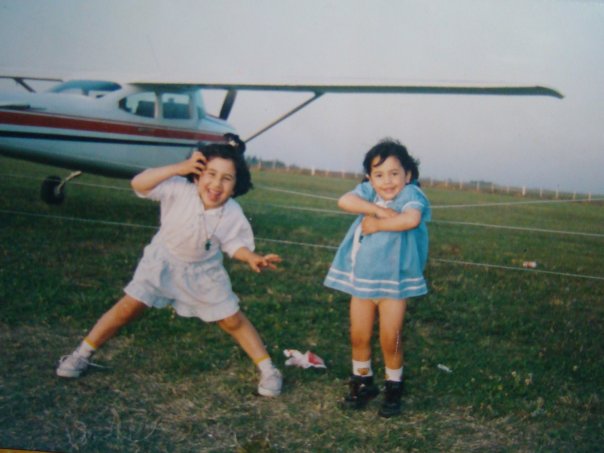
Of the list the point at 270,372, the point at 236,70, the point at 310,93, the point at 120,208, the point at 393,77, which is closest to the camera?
the point at 270,372

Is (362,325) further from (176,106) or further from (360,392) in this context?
(176,106)

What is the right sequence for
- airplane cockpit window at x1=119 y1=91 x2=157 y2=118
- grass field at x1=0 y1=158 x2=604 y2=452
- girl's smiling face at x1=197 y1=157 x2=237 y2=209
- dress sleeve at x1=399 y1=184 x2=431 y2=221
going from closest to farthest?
grass field at x1=0 y1=158 x2=604 y2=452 → dress sleeve at x1=399 y1=184 x2=431 y2=221 → girl's smiling face at x1=197 y1=157 x2=237 y2=209 → airplane cockpit window at x1=119 y1=91 x2=157 y2=118

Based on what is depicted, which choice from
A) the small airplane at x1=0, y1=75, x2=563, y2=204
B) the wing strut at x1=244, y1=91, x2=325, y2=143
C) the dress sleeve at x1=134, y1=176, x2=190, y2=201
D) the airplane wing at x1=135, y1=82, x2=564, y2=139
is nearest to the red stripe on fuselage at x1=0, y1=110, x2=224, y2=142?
the small airplane at x1=0, y1=75, x2=563, y2=204

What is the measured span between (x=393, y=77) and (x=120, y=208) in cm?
291

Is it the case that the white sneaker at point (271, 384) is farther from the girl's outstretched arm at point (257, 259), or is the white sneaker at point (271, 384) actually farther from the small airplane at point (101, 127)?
the small airplane at point (101, 127)

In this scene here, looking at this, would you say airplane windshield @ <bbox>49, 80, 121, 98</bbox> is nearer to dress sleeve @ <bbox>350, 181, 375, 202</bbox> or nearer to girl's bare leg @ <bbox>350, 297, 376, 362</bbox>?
dress sleeve @ <bbox>350, 181, 375, 202</bbox>

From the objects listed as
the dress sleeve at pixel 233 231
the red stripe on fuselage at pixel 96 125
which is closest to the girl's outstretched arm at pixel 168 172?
the dress sleeve at pixel 233 231

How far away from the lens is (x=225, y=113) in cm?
318

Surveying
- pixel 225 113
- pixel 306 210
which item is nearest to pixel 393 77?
pixel 225 113

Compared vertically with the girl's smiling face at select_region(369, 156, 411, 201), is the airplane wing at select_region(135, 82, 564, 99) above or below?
above

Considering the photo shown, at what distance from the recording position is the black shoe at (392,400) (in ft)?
6.39

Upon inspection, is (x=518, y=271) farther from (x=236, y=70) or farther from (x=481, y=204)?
(x=236, y=70)

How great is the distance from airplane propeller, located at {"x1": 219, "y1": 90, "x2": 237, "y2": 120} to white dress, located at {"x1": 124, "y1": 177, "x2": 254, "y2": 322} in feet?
3.50

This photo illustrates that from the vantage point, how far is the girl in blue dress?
195 cm
